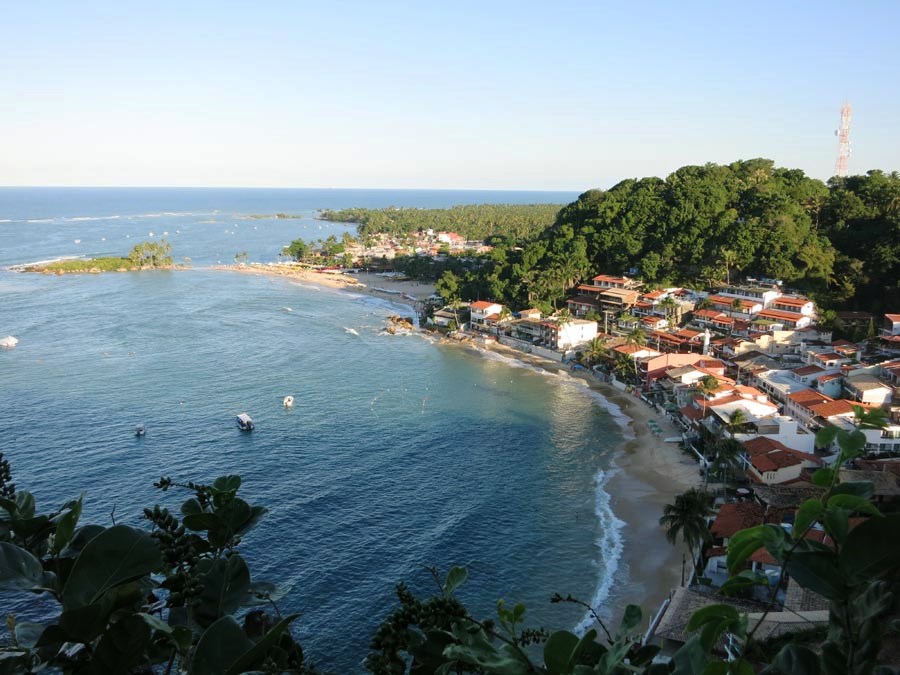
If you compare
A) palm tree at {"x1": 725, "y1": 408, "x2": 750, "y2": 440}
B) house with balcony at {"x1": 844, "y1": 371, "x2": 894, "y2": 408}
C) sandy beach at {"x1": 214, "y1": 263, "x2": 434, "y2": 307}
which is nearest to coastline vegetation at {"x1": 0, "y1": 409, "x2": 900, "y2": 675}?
palm tree at {"x1": 725, "y1": 408, "x2": 750, "y2": 440}

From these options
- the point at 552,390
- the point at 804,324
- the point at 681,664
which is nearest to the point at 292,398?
the point at 552,390

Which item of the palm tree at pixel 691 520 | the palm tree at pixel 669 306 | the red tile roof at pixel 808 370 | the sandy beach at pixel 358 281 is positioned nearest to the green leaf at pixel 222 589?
the palm tree at pixel 691 520

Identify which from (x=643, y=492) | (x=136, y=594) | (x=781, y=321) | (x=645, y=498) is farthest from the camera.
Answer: (x=781, y=321)

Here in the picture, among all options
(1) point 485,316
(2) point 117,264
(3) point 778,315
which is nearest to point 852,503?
(3) point 778,315

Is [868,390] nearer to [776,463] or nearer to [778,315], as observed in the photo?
[776,463]

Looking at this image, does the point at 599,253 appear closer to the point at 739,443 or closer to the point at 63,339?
the point at 739,443
